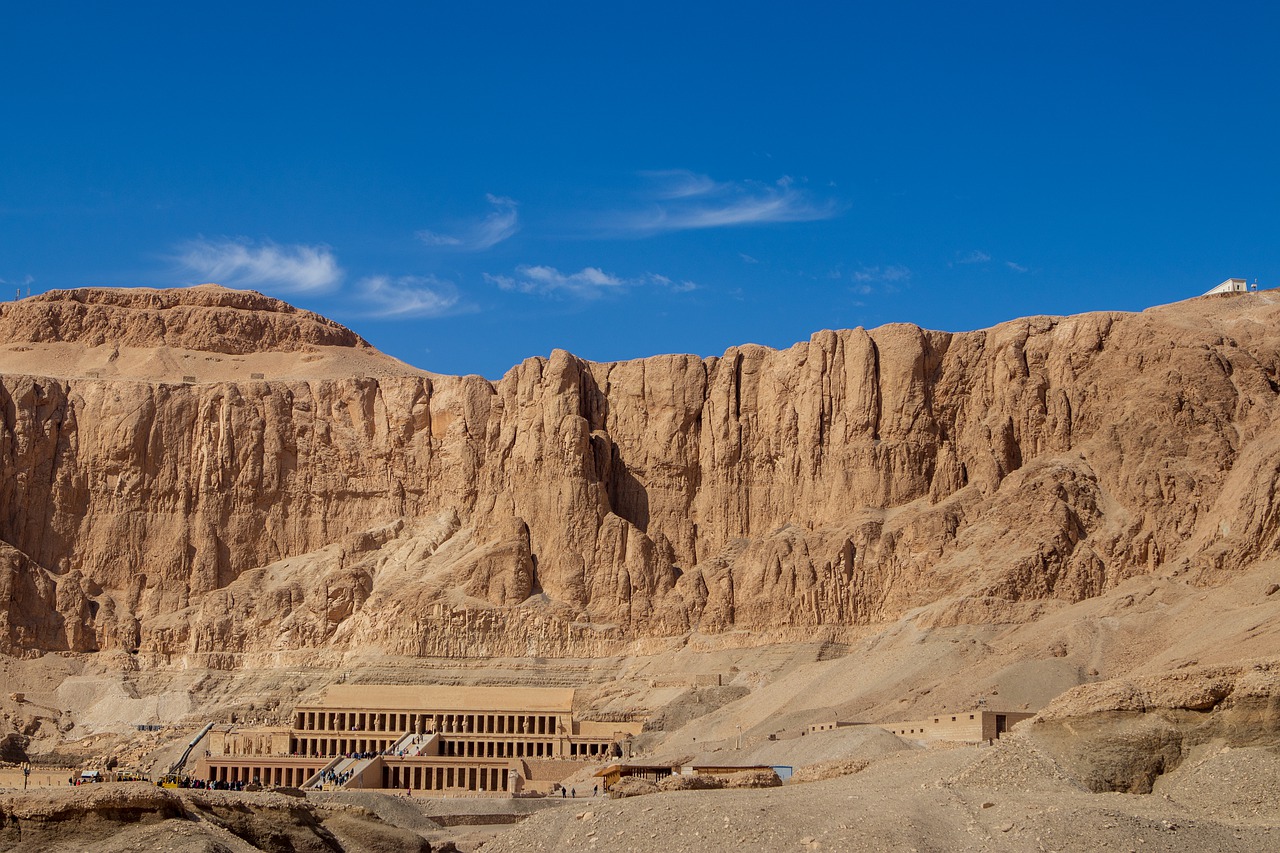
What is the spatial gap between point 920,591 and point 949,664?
12270 millimetres

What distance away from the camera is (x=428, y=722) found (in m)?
112

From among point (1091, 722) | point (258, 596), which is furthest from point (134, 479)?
point (1091, 722)

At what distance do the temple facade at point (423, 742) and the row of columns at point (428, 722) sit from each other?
0.19 feet

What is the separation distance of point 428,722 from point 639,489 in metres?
26.7

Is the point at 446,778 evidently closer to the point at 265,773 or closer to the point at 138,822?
the point at 265,773

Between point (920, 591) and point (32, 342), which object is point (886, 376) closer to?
point (920, 591)

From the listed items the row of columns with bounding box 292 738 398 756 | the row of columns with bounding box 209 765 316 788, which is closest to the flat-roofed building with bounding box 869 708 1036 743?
the row of columns with bounding box 209 765 316 788

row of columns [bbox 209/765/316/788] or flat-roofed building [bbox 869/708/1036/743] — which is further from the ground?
flat-roofed building [bbox 869/708/1036/743]

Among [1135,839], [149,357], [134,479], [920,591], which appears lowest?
[1135,839]

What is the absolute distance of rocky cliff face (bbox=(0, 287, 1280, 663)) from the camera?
378ft

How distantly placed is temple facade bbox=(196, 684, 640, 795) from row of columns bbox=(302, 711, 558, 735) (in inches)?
2.3

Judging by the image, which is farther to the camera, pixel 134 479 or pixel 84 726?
pixel 134 479

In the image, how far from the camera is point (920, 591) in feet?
373

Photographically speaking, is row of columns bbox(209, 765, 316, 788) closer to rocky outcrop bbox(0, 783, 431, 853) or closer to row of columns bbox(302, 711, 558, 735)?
row of columns bbox(302, 711, 558, 735)
